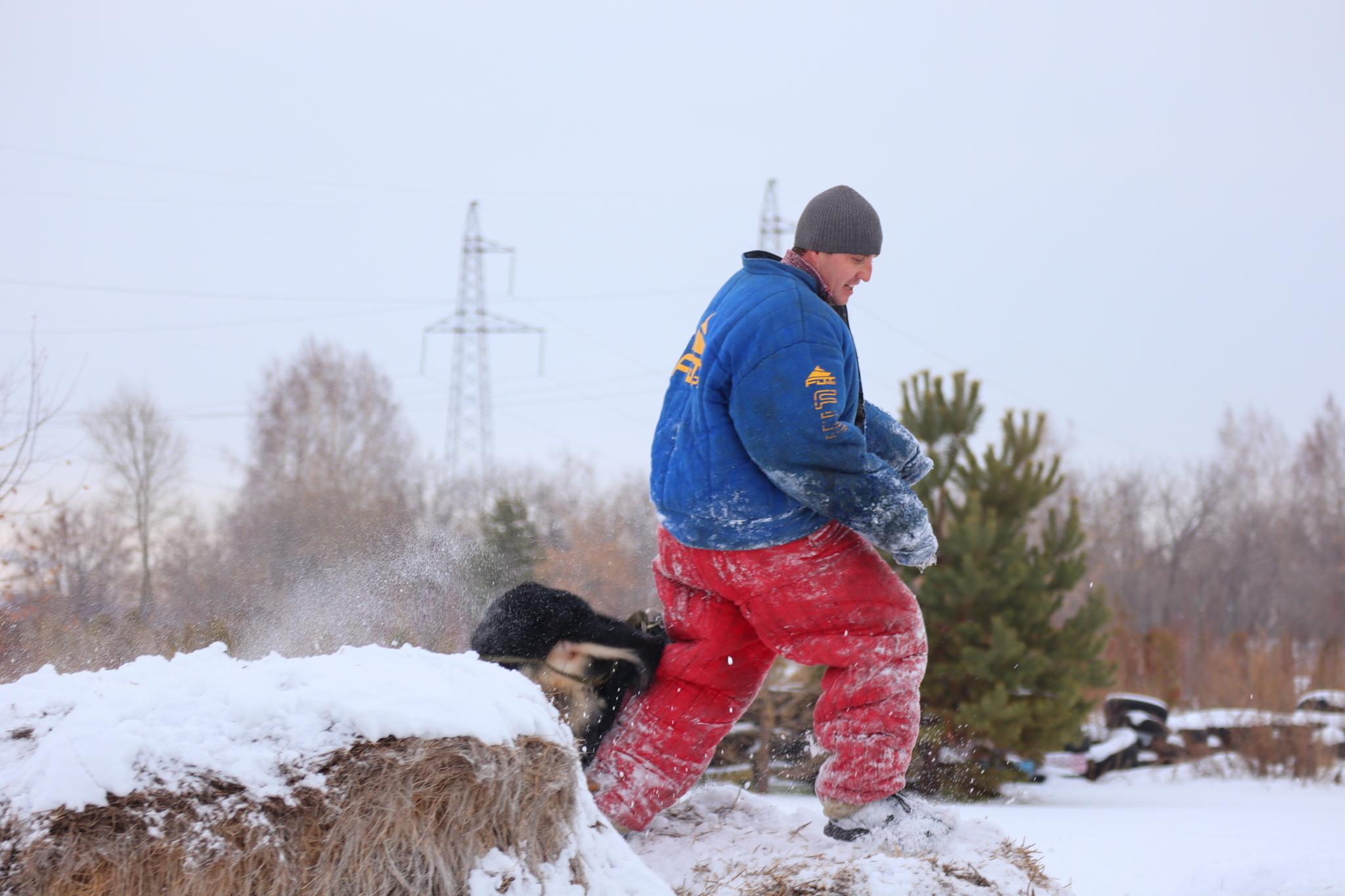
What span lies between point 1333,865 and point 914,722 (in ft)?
4.35

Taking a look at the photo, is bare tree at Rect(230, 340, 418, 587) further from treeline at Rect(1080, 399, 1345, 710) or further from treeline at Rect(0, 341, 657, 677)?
treeline at Rect(1080, 399, 1345, 710)

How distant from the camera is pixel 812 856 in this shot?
236cm

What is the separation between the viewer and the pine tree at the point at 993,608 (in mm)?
8086

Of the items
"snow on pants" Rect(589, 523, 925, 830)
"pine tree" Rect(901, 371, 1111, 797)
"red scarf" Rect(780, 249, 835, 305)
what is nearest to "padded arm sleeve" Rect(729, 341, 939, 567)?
"snow on pants" Rect(589, 523, 925, 830)

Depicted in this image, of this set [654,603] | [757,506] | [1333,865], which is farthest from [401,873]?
[654,603]

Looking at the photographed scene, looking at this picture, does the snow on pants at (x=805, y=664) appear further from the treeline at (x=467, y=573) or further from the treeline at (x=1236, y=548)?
the treeline at (x=1236, y=548)

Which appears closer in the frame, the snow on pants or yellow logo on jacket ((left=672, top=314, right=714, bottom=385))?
the snow on pants

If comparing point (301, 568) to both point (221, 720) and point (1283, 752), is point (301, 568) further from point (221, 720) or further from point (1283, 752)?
point (1283, 752)

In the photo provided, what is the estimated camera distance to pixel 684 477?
263 centimetres

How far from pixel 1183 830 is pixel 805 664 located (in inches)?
149

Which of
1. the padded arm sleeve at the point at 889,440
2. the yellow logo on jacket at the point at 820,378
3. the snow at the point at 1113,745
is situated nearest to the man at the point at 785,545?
the yellow logo on jacket at the point at 820,378

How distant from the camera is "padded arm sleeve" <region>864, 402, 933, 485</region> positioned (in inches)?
122

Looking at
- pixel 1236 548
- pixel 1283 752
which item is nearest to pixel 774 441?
pixel 1283 752

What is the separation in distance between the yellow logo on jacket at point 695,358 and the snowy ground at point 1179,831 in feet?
4.15
